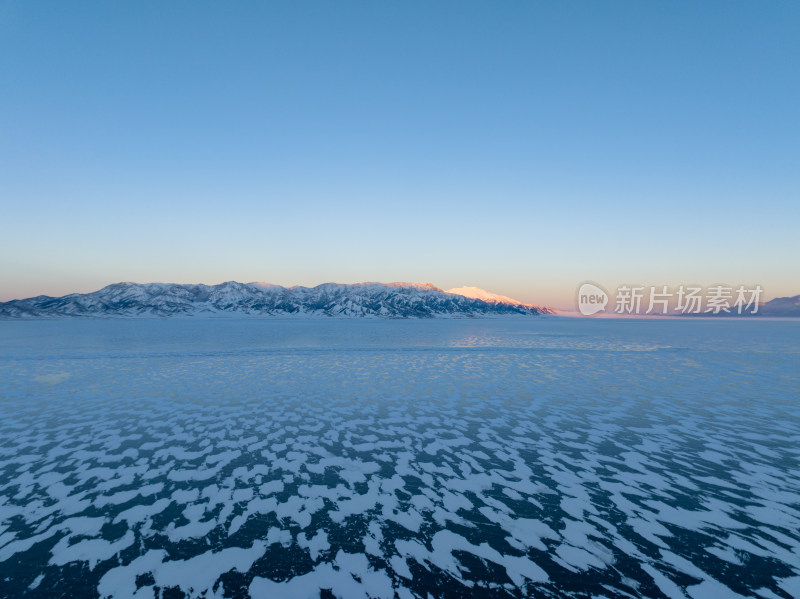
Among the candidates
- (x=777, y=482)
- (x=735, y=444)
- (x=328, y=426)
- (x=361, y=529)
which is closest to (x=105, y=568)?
(x=361, y=529)

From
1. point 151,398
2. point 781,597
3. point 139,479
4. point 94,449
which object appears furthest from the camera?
point 151,398

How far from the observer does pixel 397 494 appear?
7.94m

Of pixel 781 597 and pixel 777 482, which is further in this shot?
pixel 777 482

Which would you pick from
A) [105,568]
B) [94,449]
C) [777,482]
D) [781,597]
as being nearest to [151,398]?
[94,449]

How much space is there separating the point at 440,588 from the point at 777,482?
8804mm

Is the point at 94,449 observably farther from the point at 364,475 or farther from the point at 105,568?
the point at 364,475

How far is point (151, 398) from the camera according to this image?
1595 centimetres

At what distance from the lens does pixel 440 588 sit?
529 cm

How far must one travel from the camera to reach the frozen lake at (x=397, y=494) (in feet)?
18.1

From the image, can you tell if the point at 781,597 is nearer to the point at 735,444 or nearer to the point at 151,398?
the point at 735,444

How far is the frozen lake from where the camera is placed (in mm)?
5527

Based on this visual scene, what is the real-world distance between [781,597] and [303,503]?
7683 millimetres

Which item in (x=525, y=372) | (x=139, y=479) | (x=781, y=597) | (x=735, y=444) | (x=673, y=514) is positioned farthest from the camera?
(x=525, y=372)

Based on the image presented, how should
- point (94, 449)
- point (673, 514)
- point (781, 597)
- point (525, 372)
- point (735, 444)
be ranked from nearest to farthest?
point (781, 597), point (673, 514), point (94, 449), point (735, 444), point (525, 372)
